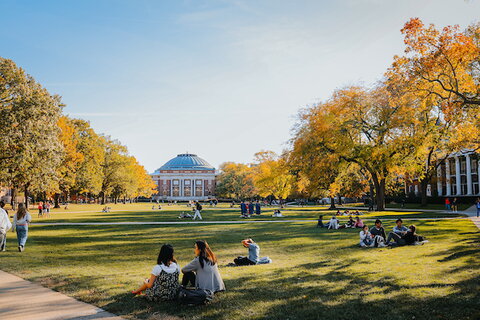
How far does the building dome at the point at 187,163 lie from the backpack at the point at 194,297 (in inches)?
6193

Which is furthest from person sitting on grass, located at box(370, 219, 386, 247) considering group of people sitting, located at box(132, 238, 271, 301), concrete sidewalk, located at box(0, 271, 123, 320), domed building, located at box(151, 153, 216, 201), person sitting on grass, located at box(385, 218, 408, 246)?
domed building, located at box(151, 153, 216, 201)

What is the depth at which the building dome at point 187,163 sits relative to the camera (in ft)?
546

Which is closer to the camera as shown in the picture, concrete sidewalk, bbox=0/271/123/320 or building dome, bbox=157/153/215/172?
concrete sidewalk, bbox=0/271/123/320

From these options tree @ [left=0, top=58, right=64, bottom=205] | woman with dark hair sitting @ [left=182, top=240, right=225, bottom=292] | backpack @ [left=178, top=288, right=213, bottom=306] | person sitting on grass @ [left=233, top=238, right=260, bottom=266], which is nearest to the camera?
backpack @ [left=178, top=288, right=213, bottom=306]

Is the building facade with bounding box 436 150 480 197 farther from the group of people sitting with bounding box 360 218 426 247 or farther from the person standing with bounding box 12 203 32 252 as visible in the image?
the person standing with bounding box 12 203 32 252

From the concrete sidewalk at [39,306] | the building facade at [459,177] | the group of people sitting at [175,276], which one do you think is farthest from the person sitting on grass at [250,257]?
the building facade at [459,177]

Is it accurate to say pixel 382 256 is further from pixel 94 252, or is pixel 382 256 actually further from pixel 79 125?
pixel 79 125

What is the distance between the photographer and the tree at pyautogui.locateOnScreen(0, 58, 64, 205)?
3040 cm

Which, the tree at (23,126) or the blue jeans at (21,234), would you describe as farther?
the tree at (23,126)

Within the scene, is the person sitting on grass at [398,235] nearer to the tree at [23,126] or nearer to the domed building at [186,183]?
the tree at [23,126]

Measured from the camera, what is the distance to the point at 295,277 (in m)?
9.22

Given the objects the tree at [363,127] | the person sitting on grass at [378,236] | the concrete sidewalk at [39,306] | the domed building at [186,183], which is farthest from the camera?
the domed building at [186,183]

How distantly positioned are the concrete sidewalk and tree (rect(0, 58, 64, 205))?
25.7 meters

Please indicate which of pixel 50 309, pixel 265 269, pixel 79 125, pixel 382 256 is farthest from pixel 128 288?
pixel 79 125
